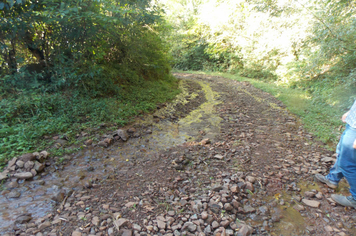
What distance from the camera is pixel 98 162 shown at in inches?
148

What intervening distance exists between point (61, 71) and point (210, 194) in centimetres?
540

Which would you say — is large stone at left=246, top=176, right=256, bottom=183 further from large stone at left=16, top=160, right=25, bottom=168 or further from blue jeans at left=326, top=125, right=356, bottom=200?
large stone at left=16, top=160, right=25, bottom=168

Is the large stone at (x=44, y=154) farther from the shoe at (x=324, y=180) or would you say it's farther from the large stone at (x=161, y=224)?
the shoe at (x=324, y=180)

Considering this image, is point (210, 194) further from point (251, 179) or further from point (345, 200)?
point (345, 200)

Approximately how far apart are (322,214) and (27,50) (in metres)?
7.89

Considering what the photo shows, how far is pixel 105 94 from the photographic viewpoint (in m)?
6.62

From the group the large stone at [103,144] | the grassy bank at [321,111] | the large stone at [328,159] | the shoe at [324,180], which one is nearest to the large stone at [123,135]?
the large stone at [103,144]

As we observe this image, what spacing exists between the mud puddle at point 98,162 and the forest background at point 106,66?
0.60 meters

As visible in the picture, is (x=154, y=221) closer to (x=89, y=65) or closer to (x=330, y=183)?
(x=330, y=183)

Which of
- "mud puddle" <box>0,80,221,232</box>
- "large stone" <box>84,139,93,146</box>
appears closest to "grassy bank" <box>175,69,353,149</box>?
"mud puddle" <box>0,80,221,232</box>

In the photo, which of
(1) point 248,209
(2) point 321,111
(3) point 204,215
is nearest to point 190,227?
(3) point 204,215

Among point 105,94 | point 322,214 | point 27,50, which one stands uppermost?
point 27,50

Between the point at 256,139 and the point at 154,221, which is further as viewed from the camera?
the point at 256,139

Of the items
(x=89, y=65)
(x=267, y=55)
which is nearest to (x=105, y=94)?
(x=89, y=65)
